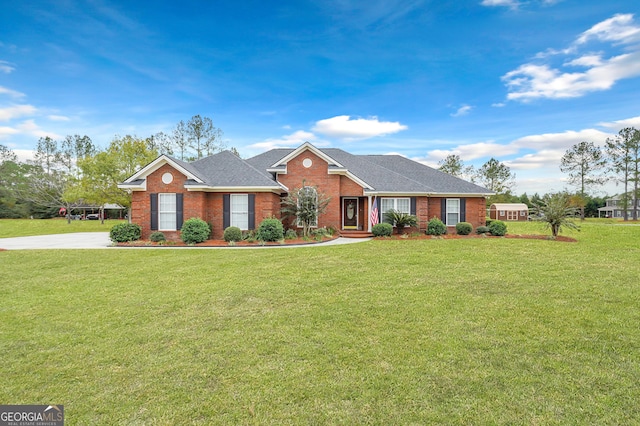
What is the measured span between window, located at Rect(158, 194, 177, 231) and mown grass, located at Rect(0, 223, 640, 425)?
27.6 feet

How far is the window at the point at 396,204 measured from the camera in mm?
20484

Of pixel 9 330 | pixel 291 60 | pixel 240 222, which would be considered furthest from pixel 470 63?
pixel 9 330

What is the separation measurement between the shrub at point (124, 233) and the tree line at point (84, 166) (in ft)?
46.8

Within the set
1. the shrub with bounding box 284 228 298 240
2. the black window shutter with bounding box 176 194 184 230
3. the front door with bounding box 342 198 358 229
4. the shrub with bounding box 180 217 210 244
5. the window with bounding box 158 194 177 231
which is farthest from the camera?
the front door with bounding box 342 198 358 229

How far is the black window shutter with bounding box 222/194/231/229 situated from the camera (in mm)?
17953

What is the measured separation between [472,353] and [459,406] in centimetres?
130

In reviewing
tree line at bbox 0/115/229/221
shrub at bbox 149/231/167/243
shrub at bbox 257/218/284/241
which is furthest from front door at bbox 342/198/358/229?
tree line at bbox 0/115/229/221

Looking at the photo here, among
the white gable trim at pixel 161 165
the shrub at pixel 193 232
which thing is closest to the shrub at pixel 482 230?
the shrub at pixel 193 232

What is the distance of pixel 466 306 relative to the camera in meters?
6.05

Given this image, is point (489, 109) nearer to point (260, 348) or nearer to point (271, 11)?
point (271, 11)

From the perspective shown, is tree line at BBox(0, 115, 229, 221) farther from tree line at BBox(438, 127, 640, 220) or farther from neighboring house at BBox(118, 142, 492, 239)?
tree line at BBox(438, 127, 640, 220)

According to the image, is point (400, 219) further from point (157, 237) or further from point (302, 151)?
point (157, 237)

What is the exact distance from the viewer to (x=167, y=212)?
1745 centimetres

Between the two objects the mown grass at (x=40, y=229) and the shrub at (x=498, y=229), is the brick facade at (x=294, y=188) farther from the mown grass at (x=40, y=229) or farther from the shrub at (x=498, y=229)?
the mown grass at (x=40, y=229)
